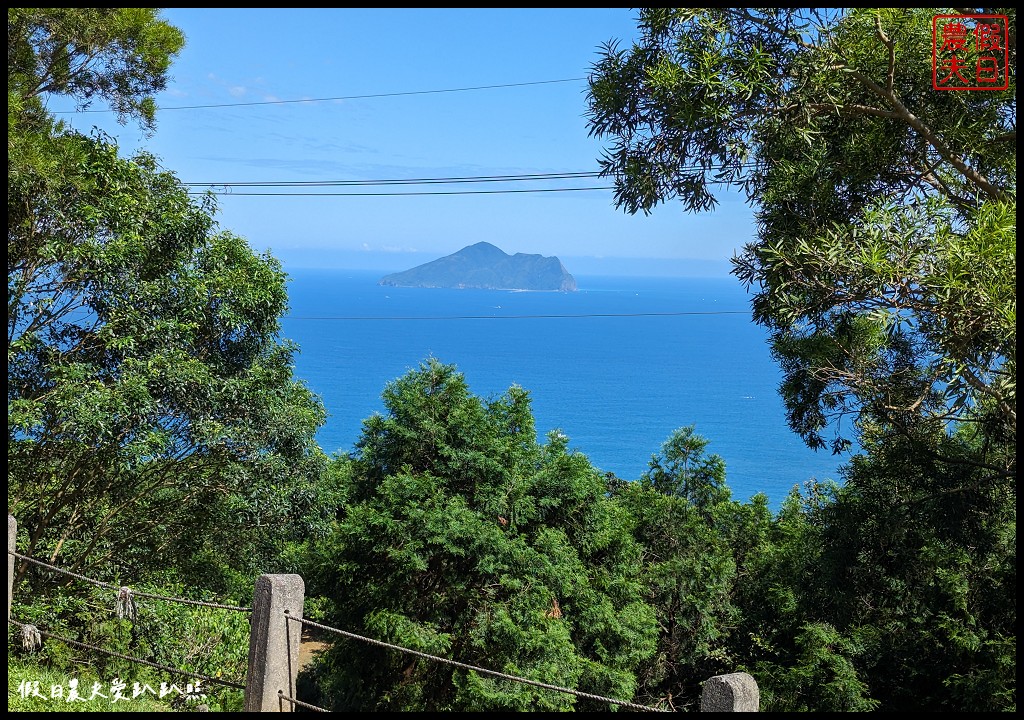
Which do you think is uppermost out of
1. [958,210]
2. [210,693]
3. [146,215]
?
[146,215]

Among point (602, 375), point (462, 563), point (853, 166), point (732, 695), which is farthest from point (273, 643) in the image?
point (602, 375)

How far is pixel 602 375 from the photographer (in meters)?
98.1

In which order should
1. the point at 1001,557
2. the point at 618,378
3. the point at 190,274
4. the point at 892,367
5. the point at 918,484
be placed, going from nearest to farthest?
1. the point at 892,367
2. the point at 918,484
3. the point at 190,274
4. the point at 1001,557
5. the point at 618,378

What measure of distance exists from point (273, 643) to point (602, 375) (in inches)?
3740

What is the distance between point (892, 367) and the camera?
7.04 meters

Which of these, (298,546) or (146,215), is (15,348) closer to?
(146,215)

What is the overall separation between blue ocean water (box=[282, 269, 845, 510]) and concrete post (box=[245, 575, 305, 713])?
32.7 m

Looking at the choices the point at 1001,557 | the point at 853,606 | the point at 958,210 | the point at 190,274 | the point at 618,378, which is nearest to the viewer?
the point at 958,210

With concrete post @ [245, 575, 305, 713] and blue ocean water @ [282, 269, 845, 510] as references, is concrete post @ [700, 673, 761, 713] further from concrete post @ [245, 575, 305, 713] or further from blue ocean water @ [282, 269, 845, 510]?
blue ocean water @ [282, 269, 845, 510]

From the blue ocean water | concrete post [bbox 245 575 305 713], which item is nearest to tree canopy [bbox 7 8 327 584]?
concrete post [bbox 245 575 305 713]

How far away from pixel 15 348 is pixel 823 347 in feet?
23.4

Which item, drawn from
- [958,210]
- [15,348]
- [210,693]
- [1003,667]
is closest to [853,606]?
[1003,667]

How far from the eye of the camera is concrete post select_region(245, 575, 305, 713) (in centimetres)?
375

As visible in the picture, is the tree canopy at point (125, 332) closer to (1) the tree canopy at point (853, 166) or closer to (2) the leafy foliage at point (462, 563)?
(2) the leafy foliage at point (462, 563)
